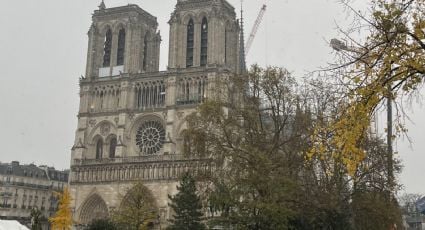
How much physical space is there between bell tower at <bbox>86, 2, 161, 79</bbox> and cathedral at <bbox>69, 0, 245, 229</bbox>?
11 centimetres

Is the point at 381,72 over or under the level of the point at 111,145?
under

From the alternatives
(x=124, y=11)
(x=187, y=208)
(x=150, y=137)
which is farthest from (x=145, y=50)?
(x=187, y=208)

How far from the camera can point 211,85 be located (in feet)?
178

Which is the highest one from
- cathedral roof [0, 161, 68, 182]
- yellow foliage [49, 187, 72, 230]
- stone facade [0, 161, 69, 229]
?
cathedral roof [0, 161, 68, 182]

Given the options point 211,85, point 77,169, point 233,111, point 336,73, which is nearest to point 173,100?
point 211,85

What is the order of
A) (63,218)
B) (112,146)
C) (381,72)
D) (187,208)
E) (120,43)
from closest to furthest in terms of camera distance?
1. (381,72)
2. (187,208)
3. (63,218)
4. (112,146)
5. (120,43)

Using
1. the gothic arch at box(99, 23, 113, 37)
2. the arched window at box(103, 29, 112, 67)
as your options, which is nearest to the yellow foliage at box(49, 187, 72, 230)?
the arched window at box(103, 29, 112, 67)

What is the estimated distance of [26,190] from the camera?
74312mm

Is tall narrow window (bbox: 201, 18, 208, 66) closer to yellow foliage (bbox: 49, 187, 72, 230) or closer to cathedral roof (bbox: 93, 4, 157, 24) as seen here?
cathedral roof (bbox: 93, 4, 157, 24)

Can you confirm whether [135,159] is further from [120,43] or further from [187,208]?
[187,208]

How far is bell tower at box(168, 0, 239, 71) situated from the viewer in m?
56.5

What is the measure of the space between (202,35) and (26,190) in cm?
3356

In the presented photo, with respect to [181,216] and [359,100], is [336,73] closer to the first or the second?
[359,100]

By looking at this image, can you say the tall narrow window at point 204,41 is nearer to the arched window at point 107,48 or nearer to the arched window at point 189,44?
the arched window at point 189,44
